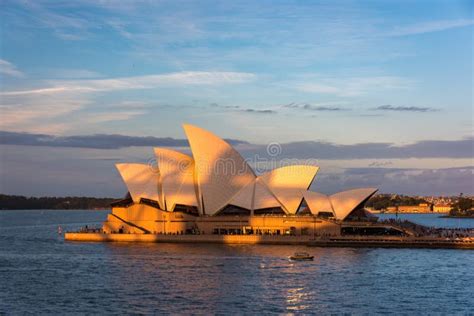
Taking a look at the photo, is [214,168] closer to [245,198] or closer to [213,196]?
[213,196]

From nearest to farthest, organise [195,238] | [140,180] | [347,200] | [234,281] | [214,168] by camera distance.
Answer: [234,281] < [195,238] < [347,200] < [214,168] < [140,180]

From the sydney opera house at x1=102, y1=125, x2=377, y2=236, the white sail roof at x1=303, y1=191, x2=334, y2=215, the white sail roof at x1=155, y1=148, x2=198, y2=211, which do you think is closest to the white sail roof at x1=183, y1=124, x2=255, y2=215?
the sydney opera house at x1=102, y1=125, x2=377, y2=236

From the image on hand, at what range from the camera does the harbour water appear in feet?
112

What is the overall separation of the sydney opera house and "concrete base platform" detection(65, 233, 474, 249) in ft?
6.02

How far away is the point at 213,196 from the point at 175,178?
412 cm

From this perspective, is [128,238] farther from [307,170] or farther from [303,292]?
[303,292]

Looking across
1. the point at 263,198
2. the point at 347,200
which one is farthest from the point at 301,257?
the point at 263,198

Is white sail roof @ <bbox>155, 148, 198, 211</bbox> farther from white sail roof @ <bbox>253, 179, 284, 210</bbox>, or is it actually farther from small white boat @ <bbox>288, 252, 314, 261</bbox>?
small white boat @ <bbox>288, 252, 314, 261</bbox>

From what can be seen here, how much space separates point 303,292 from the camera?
37.9 metres

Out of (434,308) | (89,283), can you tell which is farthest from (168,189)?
(434,308)

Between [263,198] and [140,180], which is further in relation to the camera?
[140,180]

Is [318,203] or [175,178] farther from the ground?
[175,178]

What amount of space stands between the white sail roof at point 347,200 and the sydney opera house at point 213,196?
11 centimetres

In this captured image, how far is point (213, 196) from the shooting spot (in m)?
71.5
